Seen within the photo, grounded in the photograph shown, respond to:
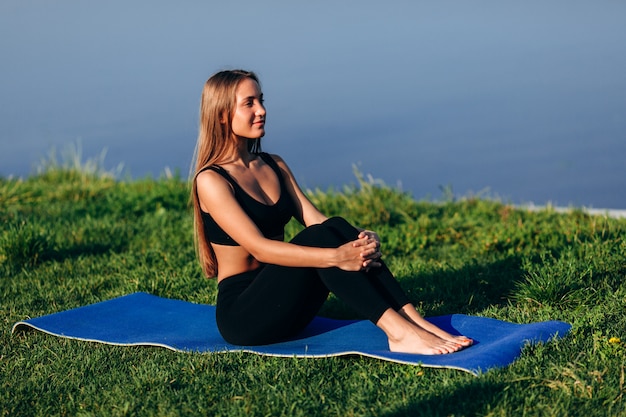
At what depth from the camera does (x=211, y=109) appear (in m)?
4.53

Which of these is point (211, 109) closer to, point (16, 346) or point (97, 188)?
point (16, 346)

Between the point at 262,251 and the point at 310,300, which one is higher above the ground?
the point at 262,251

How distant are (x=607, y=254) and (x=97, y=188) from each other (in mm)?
6092

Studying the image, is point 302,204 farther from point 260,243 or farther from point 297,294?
point 297,294

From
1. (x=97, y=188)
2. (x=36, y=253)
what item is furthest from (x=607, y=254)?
(x=97, y=188)

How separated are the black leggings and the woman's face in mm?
645

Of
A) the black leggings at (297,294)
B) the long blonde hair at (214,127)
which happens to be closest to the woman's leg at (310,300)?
the black leggings at (297,294)

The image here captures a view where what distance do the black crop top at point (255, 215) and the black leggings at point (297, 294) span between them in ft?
0.72

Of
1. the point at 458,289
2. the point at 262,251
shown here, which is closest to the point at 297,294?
the point at 262,251

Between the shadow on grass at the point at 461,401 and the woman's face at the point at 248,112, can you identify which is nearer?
the shadow on grass at the point at 461,401

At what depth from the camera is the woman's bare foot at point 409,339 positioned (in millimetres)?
4043

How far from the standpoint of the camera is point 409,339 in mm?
4059

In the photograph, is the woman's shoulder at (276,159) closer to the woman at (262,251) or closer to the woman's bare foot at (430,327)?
the woman at (262,251)

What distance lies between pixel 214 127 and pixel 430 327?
154cm
